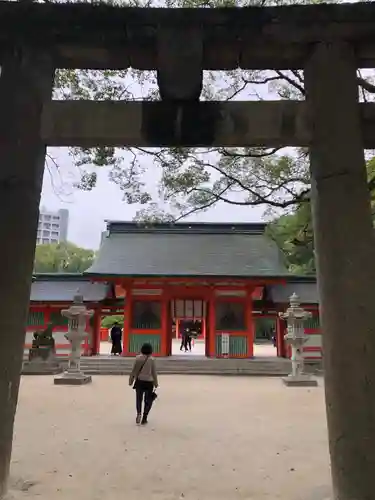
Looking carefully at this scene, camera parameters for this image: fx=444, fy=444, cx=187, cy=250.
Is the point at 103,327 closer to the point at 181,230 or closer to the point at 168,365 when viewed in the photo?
the point at 181,230

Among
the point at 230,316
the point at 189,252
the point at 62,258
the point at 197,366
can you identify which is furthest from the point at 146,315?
the point at 62,258

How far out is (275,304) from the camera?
22359mm

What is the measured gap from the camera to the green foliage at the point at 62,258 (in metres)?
52.2

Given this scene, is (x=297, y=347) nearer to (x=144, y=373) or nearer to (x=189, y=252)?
(x=144, y=373)

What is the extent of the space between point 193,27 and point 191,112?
83cm

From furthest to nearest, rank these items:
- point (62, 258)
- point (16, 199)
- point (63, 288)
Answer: point (62, 258)
point (63, 288)
point (16, 199)

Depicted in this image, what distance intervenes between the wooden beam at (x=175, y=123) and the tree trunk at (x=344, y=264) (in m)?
0.29

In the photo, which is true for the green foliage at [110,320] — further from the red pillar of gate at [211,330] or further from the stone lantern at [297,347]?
the stone lantern at [297,347]

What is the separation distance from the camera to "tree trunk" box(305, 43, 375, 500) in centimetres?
367

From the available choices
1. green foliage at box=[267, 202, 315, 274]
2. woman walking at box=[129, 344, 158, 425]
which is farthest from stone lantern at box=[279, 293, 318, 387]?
woman walking at box=[129, 344, 158, 425]

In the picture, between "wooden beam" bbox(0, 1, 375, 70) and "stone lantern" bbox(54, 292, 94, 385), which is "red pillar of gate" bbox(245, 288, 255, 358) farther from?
"wooden beam" bbox(0, 1, 375, 70)

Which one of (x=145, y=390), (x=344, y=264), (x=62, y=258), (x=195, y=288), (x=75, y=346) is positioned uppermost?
(x=62, y=258)

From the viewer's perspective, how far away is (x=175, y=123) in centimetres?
444

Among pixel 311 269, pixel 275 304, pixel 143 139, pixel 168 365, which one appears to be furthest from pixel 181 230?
pixel 143 139
